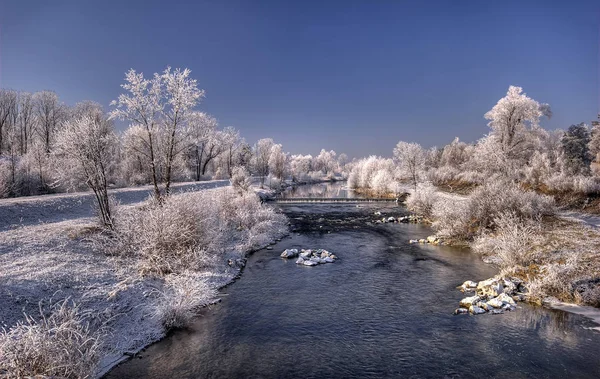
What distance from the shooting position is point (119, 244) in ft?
57.4

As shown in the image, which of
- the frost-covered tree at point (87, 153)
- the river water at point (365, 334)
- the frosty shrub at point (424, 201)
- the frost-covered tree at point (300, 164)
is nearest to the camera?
the river water at point (365, 334)

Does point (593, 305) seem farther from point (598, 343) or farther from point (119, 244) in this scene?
point (119, 244)

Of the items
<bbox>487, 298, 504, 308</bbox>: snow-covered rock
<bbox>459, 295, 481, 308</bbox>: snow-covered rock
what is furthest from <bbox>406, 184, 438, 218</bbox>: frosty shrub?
<bbox>487, 298, 504, 308</bbox>: snow-covered rock

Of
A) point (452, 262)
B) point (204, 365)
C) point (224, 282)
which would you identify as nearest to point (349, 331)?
point (204, 365)

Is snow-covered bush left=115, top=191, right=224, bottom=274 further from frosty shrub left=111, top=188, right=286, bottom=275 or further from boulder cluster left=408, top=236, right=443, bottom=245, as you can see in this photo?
boulder cluster left=408, top=236, right=443, bottom=245

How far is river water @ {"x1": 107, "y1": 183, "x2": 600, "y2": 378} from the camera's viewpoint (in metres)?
10.4

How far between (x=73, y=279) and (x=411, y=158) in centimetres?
5870

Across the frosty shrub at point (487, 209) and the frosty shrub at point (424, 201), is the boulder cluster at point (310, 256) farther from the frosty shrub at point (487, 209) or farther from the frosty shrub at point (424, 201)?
the frosty shrub at point (424, 201)

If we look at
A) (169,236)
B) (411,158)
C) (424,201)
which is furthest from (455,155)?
(169,236)

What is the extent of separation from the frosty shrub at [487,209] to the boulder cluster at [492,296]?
9.71 meters

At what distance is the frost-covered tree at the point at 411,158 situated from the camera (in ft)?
209

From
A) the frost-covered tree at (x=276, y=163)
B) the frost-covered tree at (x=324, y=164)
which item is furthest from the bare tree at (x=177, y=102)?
the frost-covered tree at (x=324, y=164)

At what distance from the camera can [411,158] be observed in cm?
6341

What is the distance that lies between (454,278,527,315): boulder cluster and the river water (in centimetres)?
38
